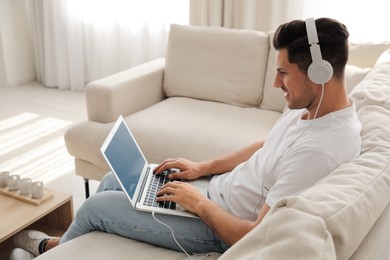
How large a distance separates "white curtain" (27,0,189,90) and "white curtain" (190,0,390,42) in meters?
0.34

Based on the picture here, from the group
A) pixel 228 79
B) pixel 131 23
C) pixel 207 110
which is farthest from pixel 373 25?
pixel 131 23

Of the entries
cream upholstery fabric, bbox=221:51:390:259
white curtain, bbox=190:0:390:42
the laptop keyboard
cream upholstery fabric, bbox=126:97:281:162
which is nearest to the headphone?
cream upholstery fabric, bbox=221:51:390:259

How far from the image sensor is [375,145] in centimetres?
124

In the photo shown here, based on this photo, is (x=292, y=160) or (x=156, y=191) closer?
(x=292, y=160)

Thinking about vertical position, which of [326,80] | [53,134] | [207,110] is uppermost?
[326,80]

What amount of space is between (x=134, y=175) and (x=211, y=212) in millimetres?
352

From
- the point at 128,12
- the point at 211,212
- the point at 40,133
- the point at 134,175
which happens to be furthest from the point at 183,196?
the point at 128,12

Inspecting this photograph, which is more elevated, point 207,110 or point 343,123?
point 343,123

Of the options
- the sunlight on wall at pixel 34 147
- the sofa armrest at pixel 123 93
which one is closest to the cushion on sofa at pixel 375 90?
the sofa armrest at pixel 123 93

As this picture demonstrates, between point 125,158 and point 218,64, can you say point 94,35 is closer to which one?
point 218,64

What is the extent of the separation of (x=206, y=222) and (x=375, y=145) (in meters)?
0.50

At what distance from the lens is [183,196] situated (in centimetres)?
145

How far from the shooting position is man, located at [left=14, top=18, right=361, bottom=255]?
120cm

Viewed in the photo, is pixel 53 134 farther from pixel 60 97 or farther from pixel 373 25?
pixel 373 25
